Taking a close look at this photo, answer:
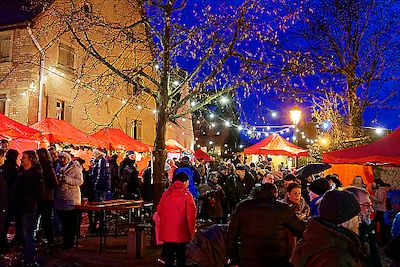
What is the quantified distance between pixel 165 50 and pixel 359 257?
784cm

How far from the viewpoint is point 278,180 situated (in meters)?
A: 12.0

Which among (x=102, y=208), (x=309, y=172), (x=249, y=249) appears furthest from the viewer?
(x=309, y=172)

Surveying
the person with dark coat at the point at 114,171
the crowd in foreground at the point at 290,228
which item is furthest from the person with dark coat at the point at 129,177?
the crowd in foreground at the point at 290,228

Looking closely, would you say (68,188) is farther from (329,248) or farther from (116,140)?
(116,140)

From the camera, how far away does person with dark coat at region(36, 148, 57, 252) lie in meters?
9.09

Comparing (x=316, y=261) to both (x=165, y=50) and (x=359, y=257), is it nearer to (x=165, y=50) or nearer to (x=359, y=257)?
(x=359, y=257)

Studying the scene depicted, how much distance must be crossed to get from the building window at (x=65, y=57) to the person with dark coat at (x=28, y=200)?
13473 millimetres

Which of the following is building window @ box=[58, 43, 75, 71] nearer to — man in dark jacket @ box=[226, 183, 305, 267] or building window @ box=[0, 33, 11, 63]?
building window @ box=[0, 33, 11, 63]

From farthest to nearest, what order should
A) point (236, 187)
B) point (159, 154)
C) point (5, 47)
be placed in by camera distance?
point (5, 47) → point (236, 187) → point (159, 154)

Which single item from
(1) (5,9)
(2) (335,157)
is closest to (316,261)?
(2) (335,157)

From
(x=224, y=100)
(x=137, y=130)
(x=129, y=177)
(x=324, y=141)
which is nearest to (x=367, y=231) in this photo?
(x=224, y=100)

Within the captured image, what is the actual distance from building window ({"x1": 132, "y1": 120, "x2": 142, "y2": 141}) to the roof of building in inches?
403

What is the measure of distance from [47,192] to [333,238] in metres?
7.57

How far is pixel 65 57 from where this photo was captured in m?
20.6
